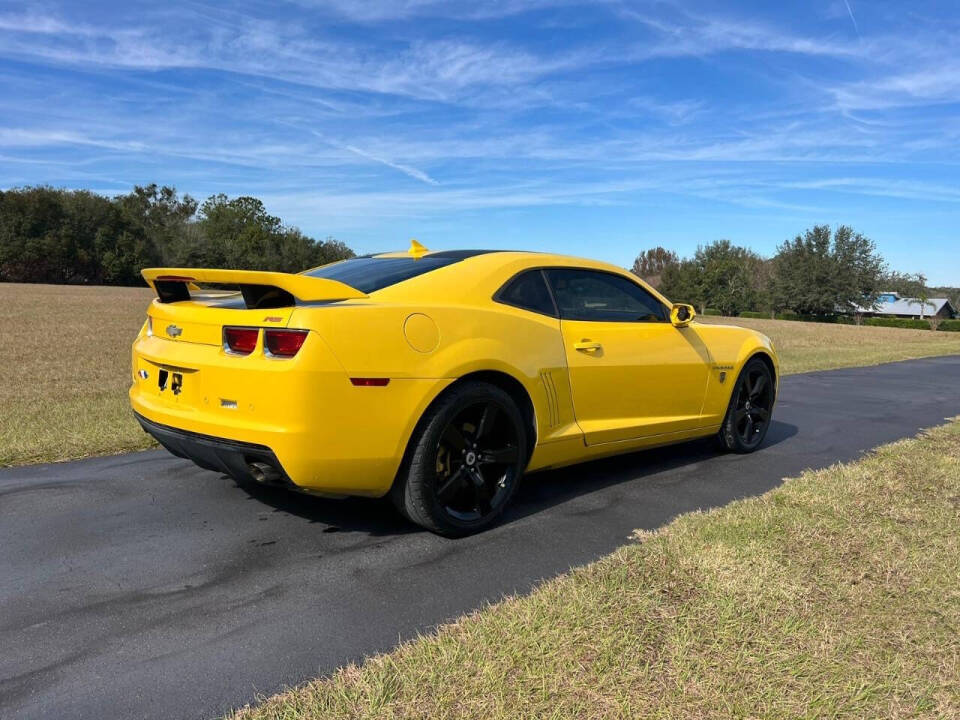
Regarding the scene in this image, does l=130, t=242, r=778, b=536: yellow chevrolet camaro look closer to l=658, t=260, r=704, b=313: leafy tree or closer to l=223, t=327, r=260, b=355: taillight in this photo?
l=223, t=327, r=260, b=355: taillight

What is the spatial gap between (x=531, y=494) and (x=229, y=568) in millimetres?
1938

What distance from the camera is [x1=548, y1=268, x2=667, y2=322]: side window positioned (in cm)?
429

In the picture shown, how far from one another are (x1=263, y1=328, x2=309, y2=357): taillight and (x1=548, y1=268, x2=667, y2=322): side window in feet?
5.59

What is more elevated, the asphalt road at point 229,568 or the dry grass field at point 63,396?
the dry grass field at point 63,396

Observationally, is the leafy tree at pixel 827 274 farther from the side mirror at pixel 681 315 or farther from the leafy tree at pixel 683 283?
the side mirror at pixel 681 315

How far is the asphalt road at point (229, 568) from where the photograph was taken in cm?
229

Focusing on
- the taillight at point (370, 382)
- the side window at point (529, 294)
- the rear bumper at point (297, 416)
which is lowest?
the rear bumper at point (297, 416)

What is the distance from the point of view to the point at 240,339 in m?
3.20

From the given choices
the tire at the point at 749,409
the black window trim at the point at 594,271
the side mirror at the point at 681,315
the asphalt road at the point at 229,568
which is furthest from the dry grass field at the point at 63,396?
the tire at the point at 749,409

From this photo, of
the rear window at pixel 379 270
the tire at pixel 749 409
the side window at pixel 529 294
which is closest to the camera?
the rear window at pixel 379 270

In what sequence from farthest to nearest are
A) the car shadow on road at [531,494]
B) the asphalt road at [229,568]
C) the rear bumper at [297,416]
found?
the car shadow on road at [531,494] → the rear bumper at [297,416] → the asphalt road at [229,568]

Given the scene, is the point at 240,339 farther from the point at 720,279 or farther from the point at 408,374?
the point at 720,279

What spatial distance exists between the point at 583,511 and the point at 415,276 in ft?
5.43

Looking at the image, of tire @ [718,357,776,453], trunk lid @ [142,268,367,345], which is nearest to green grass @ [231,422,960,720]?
trunk lid @ [142,268,367,345]
